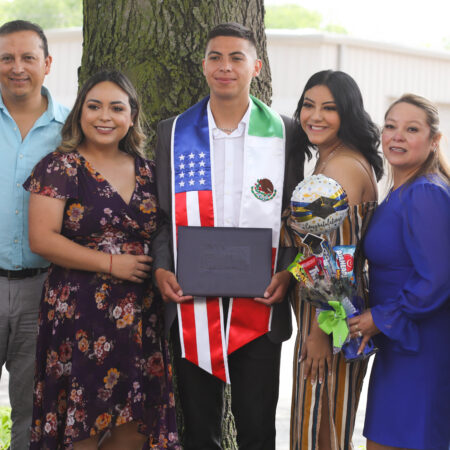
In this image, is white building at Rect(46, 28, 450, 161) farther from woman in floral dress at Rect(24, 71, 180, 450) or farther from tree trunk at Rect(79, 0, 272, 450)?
woman in floral dress at Rect(24, 71, 180, 450)

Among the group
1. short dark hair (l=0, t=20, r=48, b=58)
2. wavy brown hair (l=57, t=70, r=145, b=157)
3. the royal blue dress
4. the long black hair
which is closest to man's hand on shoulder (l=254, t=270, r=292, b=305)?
the royal blue dress

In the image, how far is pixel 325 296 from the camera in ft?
9.16

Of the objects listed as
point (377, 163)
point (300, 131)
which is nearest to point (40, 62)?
point (300, 131)

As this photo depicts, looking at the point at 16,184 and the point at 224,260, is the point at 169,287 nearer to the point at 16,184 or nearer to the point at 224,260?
the point at 224,260

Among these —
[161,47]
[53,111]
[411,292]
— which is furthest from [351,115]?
[53,111]

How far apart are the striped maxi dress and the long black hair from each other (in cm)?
26

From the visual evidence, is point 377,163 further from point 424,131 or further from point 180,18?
point 180,18

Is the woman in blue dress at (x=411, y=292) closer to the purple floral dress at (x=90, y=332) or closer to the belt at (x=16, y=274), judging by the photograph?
the purple floral dress at (x=90, y=332)

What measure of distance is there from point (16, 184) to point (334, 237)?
142cm

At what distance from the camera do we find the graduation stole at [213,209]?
3.15 metres

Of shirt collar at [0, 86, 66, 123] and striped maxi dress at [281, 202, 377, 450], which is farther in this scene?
shirt collar at [0, 86, 66, 123]

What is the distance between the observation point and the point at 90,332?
9.86ft

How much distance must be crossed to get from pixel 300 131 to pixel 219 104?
1.24 ft

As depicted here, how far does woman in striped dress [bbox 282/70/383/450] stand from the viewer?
2922 millimetres
